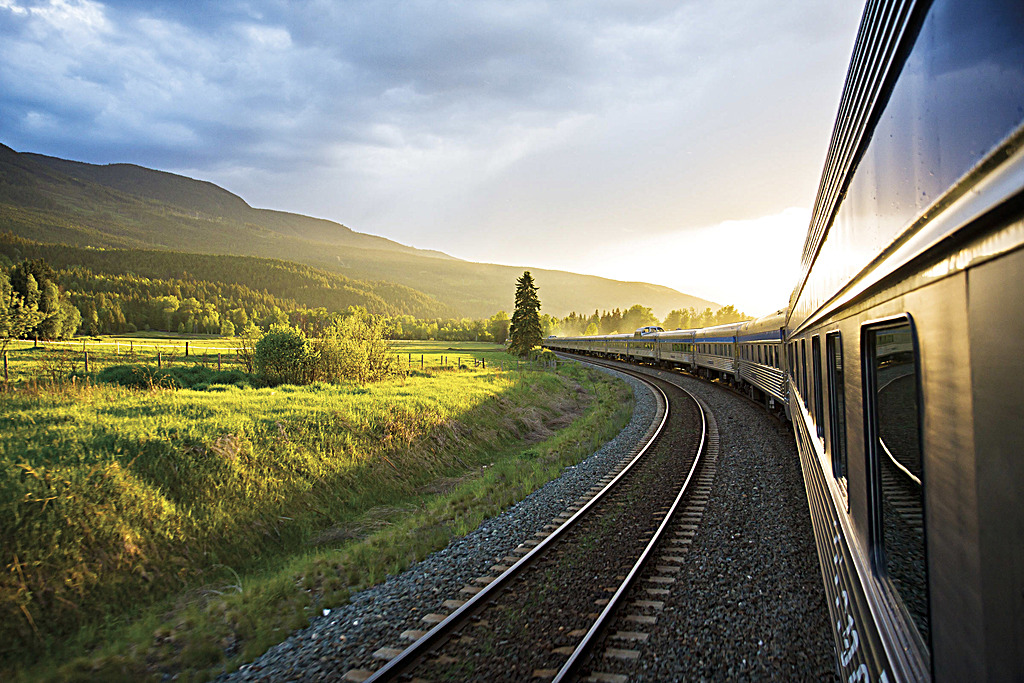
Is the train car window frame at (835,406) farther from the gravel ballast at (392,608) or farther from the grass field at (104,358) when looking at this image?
the grass field at (104,358)

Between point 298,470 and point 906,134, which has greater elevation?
point 906,134

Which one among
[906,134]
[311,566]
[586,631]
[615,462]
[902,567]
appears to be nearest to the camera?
[906,134]

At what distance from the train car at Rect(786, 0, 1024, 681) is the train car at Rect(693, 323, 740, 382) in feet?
69.3

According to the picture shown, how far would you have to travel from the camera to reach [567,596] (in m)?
5.73

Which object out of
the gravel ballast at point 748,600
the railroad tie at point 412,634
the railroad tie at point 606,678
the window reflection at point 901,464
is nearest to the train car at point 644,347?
the gravel ballast at point 748,600

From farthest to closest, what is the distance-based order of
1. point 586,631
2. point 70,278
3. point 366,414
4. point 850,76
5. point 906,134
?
point 70,278 < point 366,414 < point 586,631 < point 850,76 < point 906,134

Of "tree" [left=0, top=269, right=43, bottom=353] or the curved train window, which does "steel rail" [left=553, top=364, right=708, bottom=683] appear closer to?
the curved train window

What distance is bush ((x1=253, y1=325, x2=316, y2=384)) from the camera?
19.8 metres

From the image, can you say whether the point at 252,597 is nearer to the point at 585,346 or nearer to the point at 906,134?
the point at 906,134

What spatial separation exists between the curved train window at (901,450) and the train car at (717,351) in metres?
20.9

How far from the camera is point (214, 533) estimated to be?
8.09 m

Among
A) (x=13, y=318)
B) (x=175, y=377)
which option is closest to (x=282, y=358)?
(x=175, y=377)

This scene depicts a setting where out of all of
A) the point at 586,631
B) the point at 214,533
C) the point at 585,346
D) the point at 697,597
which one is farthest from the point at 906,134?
the point at 585,346

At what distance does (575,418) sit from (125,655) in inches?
661
